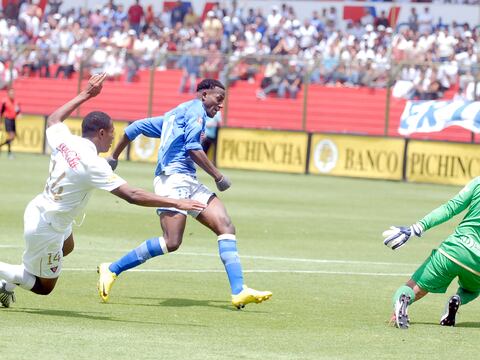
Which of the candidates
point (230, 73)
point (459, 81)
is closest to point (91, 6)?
point (230, 73)

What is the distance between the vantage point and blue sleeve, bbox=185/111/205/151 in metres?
11.4

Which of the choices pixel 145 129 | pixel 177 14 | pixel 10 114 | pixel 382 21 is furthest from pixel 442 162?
pixel 145 129

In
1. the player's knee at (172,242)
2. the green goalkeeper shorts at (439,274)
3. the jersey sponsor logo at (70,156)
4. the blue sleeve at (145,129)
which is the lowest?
the player's knee at (172,242)

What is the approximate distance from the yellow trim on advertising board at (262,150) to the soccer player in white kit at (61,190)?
24.4 m

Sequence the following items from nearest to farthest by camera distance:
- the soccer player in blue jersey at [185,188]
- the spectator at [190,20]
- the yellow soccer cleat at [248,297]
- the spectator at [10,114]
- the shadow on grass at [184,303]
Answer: the yellow soccer cleat at [248,297] → the shadow on grass at [184,303] → the soccer player in blue jersey at [185,188] → the spectator at [10,114] → the spectator at [190,20]

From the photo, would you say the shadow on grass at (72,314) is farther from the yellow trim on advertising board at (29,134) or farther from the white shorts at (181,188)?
the yellow trim on advertising board at (29,134)

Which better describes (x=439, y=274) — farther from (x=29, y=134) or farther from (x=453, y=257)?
(x=29, y=134)

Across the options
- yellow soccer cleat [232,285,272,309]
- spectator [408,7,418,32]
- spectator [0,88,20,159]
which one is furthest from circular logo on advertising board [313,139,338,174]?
yellow soccer cleat [232,285,272,309]

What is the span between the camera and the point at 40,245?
387 inches

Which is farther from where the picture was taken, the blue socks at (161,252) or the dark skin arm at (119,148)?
the dark skin arm at (119,148)

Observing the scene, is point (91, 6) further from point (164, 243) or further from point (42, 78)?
point (164, 243)

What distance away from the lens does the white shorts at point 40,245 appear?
980cm

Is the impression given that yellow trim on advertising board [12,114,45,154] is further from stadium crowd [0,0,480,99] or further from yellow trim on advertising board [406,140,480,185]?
yellow trim on advertising board [406,140,480,185]

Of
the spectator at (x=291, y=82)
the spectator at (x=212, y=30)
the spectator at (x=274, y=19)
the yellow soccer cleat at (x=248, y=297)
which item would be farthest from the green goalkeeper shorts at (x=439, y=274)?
the spectator at (x=274, y=19)
